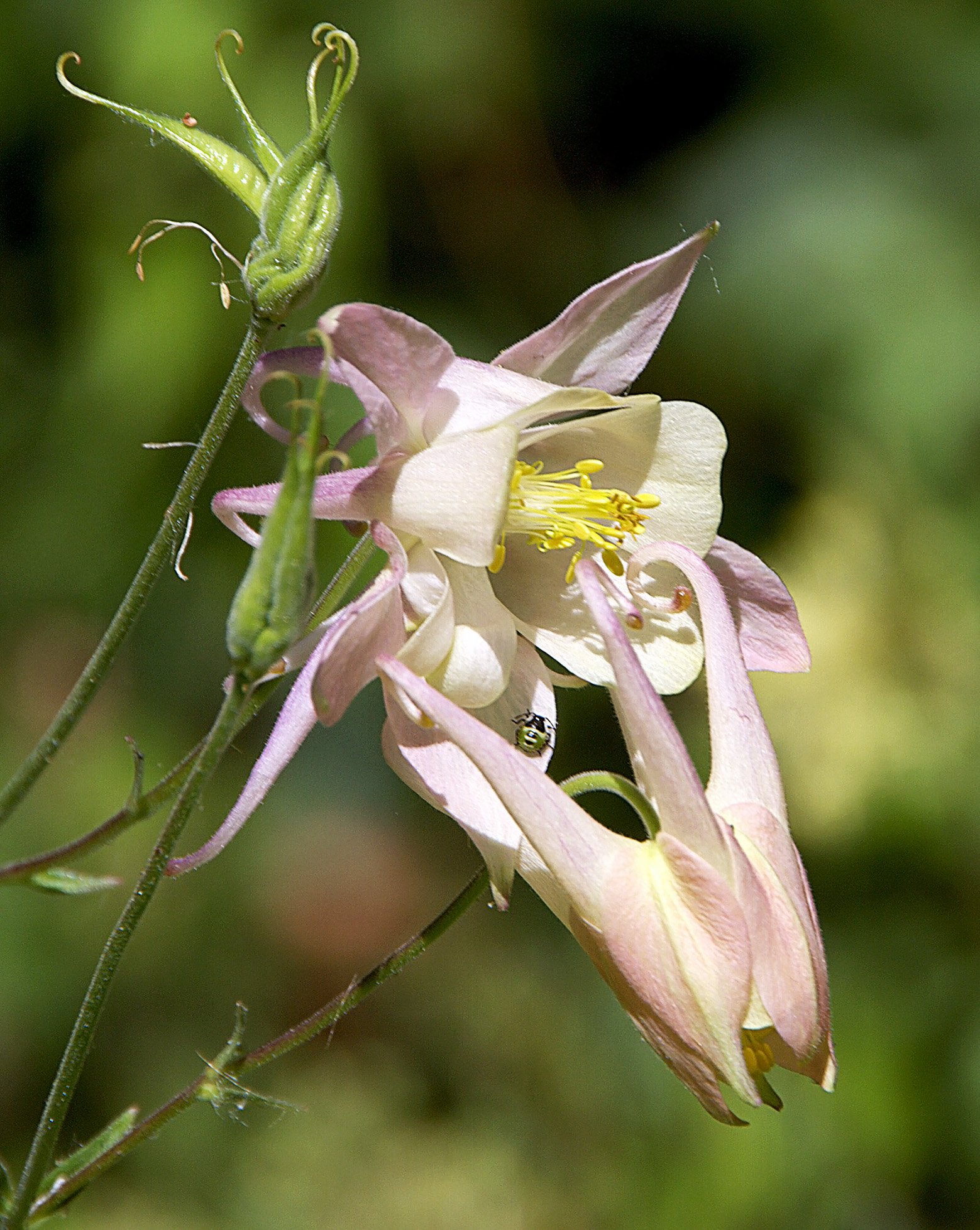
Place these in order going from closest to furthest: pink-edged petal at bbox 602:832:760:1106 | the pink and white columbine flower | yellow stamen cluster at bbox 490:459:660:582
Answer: pink-edged petal at bbox 602:832:760:1106, the pink and white columbine flower, yellow stamen cluster at bbox 490:459:660:582

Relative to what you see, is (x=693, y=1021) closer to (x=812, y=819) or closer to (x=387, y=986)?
(x=812, y=819)

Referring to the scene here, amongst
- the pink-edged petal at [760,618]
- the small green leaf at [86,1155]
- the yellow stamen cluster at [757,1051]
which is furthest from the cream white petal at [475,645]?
the small green leaf at [86,1155]

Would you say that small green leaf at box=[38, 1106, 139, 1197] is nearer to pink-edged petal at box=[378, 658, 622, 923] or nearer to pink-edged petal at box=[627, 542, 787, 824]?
pink-edged petal at box=[378, 658, 622, 923]

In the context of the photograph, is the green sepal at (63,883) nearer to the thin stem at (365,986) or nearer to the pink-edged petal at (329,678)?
the pink-edged petal at (329,678)

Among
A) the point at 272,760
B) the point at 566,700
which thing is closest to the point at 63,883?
the point at 272,760

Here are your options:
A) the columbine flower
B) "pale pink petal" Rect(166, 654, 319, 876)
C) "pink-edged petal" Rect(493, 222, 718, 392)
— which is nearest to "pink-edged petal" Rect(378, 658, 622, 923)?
the columbine flower

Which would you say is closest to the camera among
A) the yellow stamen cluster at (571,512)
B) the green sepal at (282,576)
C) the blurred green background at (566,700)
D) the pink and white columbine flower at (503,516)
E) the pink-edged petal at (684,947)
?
the green sepal at (282,576)

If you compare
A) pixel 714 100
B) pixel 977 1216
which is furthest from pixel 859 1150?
pixel 714 100
